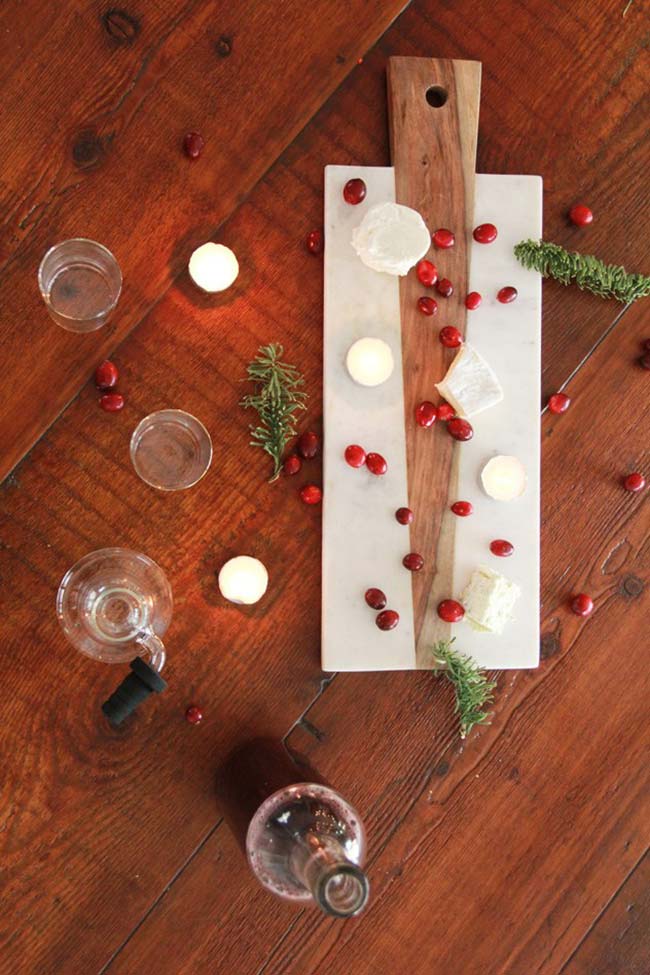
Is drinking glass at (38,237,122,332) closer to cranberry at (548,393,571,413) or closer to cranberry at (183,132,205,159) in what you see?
cranberry at (183,132,205,159)

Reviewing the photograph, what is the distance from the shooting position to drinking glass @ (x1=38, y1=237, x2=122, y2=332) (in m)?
1.04

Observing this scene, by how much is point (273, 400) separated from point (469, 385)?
0.24 m

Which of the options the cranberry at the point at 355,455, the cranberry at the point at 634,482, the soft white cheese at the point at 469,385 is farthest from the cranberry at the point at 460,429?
the cranberry at the point at 634,482

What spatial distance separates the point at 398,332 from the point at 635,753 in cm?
63

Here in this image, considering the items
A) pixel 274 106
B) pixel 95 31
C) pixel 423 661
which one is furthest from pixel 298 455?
pixel 95 31

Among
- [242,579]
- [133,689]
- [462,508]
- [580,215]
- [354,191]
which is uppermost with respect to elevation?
[580,215]

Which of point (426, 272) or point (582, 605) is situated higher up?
point (426, 272)

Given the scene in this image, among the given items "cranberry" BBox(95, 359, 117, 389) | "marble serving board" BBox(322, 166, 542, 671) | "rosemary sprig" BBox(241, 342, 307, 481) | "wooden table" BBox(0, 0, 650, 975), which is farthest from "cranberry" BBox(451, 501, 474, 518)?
"cranberry" BBox(95, 359, 117, 389)

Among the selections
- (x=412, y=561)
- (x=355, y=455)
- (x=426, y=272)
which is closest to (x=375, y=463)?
(x=355, y=455)

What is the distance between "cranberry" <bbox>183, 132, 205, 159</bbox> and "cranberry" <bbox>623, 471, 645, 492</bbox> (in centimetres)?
67

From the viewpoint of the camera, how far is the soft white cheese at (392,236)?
1.06 metres

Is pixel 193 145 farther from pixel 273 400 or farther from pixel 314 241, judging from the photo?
pixel 273 400

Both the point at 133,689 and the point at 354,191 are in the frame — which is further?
the point at 354,191

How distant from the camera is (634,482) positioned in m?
1.15
